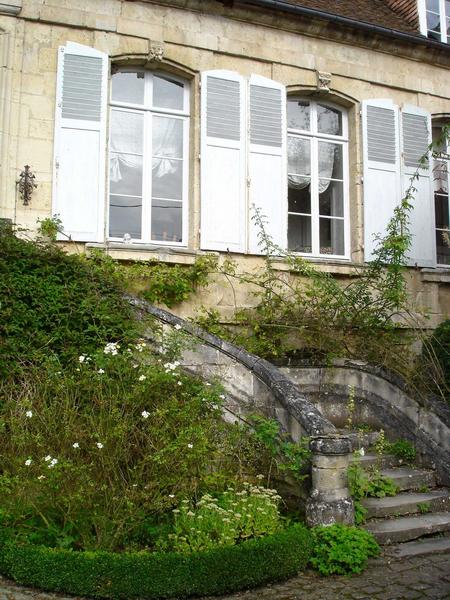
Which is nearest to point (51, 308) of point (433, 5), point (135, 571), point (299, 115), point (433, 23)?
point (135, 571)

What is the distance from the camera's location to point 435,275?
934 centimetres

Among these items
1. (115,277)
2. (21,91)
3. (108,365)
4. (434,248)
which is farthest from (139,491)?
(434,248)

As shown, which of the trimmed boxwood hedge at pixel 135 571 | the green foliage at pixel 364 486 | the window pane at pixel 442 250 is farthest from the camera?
the window pane at pixel 442 250

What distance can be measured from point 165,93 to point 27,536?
6.20 m

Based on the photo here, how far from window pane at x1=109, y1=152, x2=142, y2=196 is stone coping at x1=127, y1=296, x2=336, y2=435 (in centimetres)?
232

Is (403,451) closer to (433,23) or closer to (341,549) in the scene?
(341,549)

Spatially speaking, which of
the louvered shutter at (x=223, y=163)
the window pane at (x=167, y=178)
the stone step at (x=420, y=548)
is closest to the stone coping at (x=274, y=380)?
the stone step at (x=420, y=548)

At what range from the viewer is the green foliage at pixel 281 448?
15.7 ft

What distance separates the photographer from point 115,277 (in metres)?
7.12

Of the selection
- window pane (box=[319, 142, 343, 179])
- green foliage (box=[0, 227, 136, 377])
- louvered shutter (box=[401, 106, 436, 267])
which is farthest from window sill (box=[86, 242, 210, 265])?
louvered shutter (box=[401, 106, 436, 267])

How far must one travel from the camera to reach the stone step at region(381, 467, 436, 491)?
5781 millimetres

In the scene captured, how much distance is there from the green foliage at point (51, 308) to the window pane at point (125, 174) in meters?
2.13

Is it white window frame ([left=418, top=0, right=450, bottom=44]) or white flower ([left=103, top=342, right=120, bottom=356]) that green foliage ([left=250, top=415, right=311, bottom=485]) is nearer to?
white flower ([left=103, top=342, right=120, bottom=356])

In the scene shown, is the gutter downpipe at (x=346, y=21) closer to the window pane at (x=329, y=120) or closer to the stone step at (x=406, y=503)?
the window pane at (x=329, y=120)
